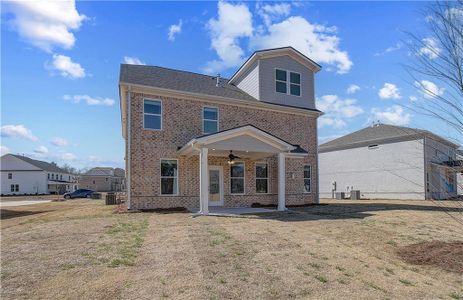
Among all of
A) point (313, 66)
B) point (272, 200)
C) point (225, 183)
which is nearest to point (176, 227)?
point (225, 183)

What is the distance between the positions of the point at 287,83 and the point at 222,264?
16.2m

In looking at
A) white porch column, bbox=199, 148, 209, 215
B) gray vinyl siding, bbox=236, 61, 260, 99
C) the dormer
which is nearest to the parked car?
gray vinyl siding, bbox=236, 61, 260, 99

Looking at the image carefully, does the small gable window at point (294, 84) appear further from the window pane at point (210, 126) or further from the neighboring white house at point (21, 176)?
the neighboring white house at point (21, 176)

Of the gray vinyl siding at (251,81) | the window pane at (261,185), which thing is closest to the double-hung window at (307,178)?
the window pane at (261,185)

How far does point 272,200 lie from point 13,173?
70.0 m

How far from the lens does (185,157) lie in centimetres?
1720

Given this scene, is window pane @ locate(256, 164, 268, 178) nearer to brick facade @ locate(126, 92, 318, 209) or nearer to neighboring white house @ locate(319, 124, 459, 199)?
brick facade @ locate(126, 92, 318, 209)

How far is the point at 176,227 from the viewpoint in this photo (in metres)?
10.7

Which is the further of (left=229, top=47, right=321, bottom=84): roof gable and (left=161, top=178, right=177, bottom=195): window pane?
(left=229, top=47, right=321, bottom=84): roof gable

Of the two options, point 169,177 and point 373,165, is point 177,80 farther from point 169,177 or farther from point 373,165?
point 373,165

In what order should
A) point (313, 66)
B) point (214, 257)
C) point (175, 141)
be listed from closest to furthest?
point (214, 257)
point (175, 141)
point (313, 66)

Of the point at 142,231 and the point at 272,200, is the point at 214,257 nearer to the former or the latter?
the point at 142,231

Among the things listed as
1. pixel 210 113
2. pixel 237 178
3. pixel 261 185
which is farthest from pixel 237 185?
pixel 210 113

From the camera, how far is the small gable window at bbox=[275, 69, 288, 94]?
20.7 meters
